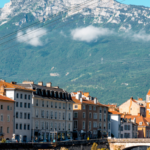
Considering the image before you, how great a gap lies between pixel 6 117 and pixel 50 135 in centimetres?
2275

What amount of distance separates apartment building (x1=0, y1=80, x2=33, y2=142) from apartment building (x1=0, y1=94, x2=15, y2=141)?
1.74m

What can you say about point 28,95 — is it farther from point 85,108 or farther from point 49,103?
point 85,108

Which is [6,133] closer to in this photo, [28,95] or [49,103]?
[28,95]

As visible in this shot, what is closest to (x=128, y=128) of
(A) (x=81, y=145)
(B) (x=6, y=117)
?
(A) (x=81, y=145)

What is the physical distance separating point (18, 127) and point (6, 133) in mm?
6327

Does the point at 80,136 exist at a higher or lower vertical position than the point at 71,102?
lower

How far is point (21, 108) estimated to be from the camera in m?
118

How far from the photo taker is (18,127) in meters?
115

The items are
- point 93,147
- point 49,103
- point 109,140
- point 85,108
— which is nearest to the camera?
point 93,147

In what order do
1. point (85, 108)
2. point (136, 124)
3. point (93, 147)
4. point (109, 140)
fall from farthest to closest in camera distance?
point (136, 124)
point (85, 108)
point (109, 140)
point (93, 147)

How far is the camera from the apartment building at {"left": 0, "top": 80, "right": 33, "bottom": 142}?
114250 millimetres

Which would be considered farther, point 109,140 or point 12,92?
point 109,140

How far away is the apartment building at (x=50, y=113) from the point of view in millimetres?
124181

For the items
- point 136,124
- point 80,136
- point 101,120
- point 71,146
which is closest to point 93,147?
point 71,146
